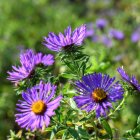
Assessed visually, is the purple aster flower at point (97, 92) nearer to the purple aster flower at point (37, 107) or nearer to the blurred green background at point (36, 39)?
the purple aster flower at point (37, 107)

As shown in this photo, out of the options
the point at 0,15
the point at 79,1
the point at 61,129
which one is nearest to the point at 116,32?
the point at 0,15

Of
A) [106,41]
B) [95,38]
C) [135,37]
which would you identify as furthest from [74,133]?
[135,37]

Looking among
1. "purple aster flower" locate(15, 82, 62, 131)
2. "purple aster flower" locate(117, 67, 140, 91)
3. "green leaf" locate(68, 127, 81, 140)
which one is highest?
"purple aster flower" locate(117, 67, 140, 91)

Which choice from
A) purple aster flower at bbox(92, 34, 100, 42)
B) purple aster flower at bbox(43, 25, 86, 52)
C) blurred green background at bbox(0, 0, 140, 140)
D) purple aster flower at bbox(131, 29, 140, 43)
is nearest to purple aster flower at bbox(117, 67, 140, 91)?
purple aster flower at bbox(43, 25, 86, 52)

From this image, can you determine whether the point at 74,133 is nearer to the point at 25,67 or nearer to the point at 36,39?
the point at 25,67

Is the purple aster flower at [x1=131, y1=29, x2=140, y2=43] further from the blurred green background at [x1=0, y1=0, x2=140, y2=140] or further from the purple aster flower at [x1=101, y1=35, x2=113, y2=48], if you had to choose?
the purple aster flower at [x1=101, y1=35, x2=113, y2=48]

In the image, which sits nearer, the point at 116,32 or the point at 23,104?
the point at 23,104

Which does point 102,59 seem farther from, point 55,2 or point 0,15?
point 55,2
